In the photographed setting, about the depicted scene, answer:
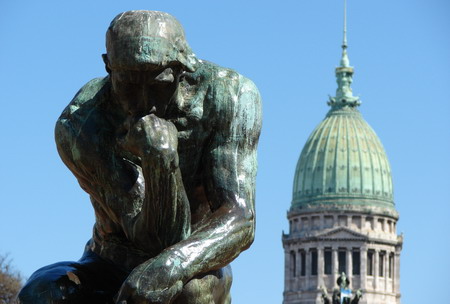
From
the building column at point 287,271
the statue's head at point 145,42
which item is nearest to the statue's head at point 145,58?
the statue's head at point 145,42

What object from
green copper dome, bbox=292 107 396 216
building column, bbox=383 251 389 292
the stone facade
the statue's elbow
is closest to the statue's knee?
the statue's elbow

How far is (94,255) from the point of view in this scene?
A: 5.61 m

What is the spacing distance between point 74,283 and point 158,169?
0.50m

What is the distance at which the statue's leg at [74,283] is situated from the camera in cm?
518

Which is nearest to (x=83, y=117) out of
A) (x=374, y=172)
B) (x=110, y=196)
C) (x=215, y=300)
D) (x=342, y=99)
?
(x=110, y=196)

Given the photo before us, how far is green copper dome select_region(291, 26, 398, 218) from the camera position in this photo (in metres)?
122

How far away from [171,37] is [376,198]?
388 feet

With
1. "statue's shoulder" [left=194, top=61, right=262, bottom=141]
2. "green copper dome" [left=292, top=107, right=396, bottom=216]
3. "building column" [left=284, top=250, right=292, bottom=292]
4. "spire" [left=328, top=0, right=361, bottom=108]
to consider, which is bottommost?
"statue's shoulder" [left=194, top=61, right=262, bottom=141]

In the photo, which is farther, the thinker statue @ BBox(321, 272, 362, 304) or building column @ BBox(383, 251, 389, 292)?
building column @ BBox(383, 251, 389, 292)

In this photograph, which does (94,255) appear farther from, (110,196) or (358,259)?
(358,259)

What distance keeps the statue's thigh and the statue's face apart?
0.54 m

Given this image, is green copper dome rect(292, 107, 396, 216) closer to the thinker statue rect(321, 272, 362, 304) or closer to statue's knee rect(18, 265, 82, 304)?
the thinker statue rect(321, 272, 362, 304)

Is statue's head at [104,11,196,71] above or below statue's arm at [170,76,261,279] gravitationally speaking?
above

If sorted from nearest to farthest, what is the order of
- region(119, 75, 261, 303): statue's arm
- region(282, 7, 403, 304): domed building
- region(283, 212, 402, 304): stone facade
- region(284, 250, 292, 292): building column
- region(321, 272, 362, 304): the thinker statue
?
region(119, 75, 261, 303): statue's arm → region(321, 272, 362, 304): the thinker statue → region(282, 7, 403, 304): domed building → region(283, 212, 402, 304): stone facade → region(284, 250, 292, 292): building column
